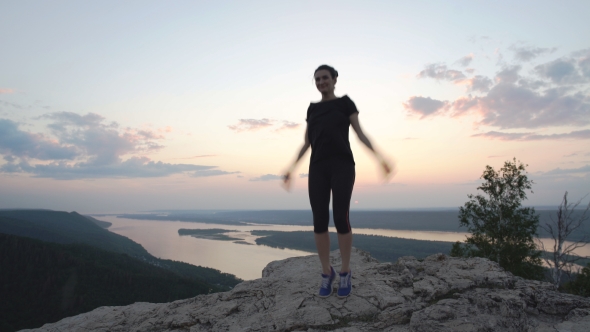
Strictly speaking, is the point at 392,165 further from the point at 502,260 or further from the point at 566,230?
the point at 502,260

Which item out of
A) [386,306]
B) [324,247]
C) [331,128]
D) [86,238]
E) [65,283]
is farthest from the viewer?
[86,238]

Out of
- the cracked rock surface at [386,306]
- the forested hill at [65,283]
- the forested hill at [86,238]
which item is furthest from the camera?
the forested hill at [86,238]

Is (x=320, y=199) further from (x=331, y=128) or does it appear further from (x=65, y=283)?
(x=65, y=283)

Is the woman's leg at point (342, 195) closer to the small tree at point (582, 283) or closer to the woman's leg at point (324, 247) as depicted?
the woman's leg at point (324, 247)

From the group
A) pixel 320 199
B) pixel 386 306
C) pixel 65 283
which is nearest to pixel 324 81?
pixel 320 199

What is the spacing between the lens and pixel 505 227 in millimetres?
14961

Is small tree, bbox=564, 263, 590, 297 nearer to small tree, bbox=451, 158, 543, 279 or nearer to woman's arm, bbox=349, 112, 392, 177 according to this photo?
small tree, bbox=451, 158, 543, 279

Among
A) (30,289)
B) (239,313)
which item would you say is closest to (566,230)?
(239,313)

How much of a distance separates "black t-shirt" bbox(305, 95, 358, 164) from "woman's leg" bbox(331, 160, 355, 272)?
125 millimetres

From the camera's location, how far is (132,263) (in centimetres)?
4819

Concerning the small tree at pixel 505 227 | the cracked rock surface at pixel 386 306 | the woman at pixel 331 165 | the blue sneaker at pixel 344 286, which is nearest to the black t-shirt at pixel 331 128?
the woman at pixel 331 165

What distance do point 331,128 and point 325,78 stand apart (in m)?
0.64

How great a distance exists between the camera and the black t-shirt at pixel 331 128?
3465 mm

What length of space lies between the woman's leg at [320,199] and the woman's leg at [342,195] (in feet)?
0.38
